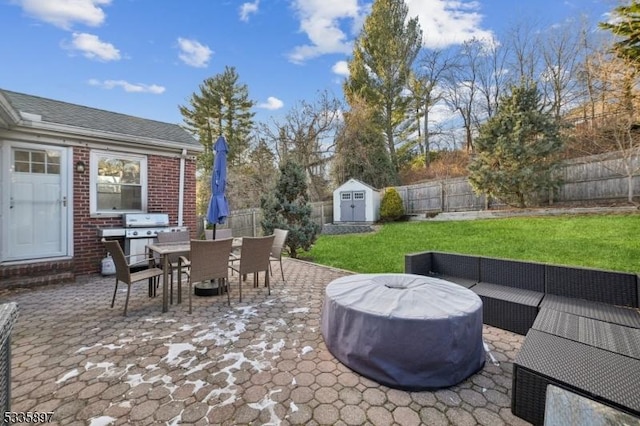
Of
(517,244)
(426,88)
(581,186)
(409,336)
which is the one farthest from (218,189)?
(426,88)

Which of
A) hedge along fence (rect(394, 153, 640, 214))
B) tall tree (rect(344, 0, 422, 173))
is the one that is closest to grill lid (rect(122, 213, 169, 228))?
hedge along fence (rect(394, 153, 640, 214))

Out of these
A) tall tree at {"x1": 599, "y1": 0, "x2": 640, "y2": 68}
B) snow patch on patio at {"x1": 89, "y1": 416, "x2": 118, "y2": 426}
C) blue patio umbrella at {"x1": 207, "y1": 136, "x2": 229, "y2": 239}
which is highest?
tall tree at {"x1": 599, "y1": 0, "x2": 640, "y2": 68}

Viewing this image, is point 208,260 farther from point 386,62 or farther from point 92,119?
point 386,62

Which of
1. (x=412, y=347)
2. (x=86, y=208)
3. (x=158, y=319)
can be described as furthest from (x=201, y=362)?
(x=86, y=208)

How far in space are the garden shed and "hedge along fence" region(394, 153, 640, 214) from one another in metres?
2.94

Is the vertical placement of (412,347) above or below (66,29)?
below

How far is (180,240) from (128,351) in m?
2.74

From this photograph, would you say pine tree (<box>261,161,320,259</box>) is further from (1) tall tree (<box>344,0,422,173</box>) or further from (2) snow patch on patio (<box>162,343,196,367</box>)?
(1) tall tree (<box>344,0,422,173</box>)

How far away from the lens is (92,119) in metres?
6.08

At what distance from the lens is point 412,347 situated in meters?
2.03

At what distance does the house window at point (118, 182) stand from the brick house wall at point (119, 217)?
0.39ft

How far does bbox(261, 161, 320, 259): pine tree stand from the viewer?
7.17 meters

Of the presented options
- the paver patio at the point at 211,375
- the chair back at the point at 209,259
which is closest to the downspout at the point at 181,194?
the paver patio at the point at 211,375

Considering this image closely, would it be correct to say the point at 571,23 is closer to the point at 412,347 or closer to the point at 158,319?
the point at 412,347
